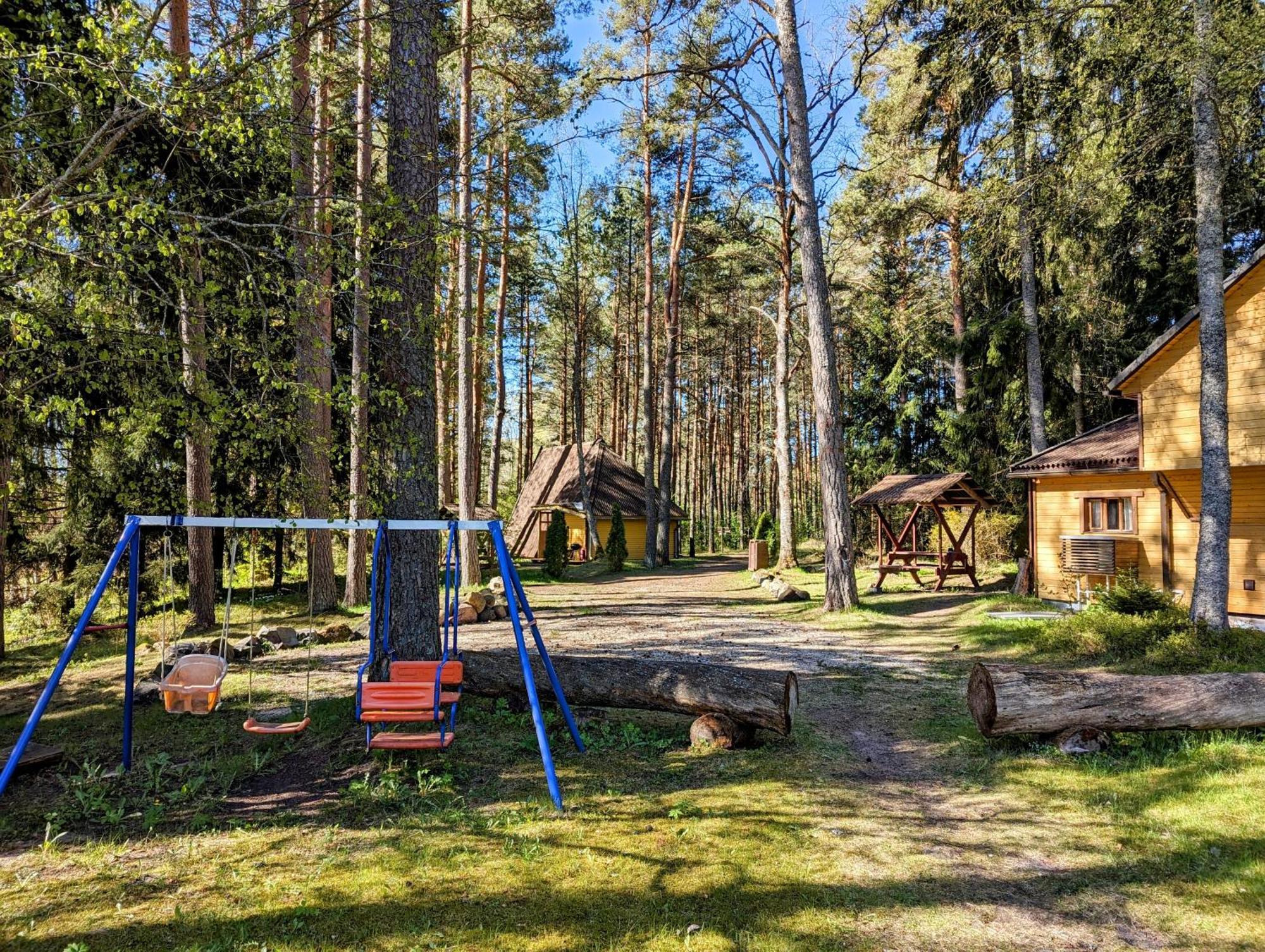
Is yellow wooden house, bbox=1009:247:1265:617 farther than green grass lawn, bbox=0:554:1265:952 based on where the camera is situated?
Yes

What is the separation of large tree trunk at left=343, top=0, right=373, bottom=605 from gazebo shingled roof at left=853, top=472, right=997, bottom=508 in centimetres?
1254

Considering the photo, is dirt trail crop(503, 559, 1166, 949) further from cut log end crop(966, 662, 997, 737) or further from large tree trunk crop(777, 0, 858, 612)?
large tree trunk crop(777, 0, 858, 612)

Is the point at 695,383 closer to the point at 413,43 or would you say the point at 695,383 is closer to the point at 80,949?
the point at 413,43

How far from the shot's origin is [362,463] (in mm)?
6703

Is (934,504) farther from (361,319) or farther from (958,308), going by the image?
(361,319)

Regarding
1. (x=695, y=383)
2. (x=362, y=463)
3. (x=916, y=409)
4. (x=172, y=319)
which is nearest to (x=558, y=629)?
(x=362, y=463)

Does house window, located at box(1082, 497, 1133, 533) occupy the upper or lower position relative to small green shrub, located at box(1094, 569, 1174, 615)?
upper

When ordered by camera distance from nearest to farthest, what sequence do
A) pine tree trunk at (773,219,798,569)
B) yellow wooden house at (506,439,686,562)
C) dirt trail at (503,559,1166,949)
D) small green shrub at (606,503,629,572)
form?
1. dirt trail at (503,559,1166,949)
2. pine tree trunk at (773,219,798,569)
3. small green shrub at (606,503,629,572)
4. yellow wooden house at (506,439,686,562)

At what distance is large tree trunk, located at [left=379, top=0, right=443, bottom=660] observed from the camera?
273 inches

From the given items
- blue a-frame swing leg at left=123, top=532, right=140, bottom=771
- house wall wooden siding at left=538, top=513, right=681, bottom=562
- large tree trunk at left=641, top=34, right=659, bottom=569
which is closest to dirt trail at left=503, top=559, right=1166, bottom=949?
blue a-frame swing leg at left=123, top=532, right=140, bottom=771

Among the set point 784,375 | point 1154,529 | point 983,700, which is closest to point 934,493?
point 1154,529

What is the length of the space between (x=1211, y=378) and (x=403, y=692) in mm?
11342

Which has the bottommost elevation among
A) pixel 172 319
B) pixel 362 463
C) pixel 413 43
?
pixel 362 463

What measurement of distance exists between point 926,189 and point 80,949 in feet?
83.3
